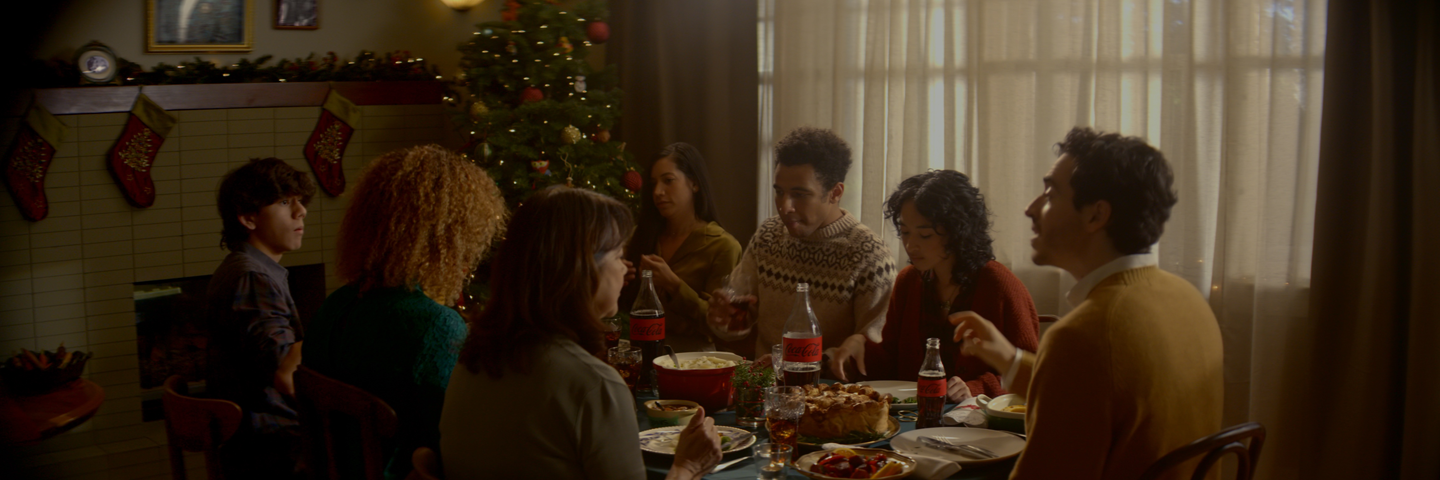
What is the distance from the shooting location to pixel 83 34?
3.96 meters

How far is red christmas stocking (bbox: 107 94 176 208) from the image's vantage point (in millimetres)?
3822

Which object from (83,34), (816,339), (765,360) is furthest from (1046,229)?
(83,34)

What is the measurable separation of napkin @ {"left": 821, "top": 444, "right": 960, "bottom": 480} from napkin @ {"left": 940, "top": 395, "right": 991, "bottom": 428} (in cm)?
32

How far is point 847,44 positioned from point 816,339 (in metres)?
2.13

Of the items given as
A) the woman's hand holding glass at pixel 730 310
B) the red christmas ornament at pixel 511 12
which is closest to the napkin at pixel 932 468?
the woman's hand holding glass at pixel 730 310

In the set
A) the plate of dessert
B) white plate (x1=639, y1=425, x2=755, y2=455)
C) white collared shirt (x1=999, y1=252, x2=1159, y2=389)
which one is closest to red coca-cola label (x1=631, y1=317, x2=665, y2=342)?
white plate (x1=639, y1=425, x2=755, y2=455)

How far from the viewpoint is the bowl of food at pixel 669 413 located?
1.89 meters

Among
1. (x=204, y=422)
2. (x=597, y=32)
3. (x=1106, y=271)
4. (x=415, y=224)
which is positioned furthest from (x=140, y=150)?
(x=1106, y=271)

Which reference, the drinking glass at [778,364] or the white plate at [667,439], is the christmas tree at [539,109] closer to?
the drinking glass at [778,364]

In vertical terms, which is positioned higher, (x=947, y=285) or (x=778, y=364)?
(x=947, y=285)

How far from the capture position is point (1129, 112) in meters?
3.22

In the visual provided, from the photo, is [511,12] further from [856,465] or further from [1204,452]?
[1204,452]

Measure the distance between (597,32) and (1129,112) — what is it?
2.28m

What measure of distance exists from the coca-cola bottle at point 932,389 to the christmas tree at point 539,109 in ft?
7.55
